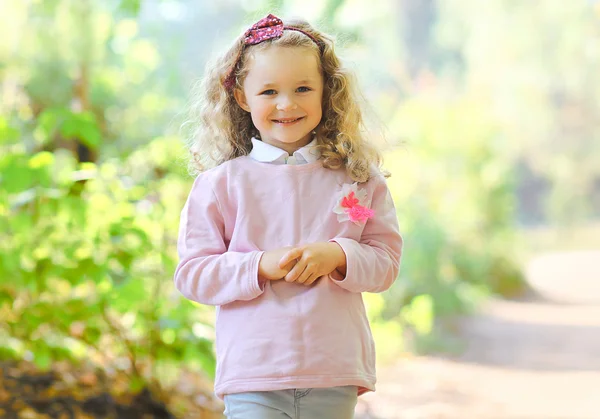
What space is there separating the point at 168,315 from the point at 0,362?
85 centimetres

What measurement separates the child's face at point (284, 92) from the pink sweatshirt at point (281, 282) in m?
0.06

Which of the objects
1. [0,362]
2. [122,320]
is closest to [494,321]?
[122,320]

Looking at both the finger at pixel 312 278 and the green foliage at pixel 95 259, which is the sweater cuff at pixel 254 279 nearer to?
the finger at pixel 312 278

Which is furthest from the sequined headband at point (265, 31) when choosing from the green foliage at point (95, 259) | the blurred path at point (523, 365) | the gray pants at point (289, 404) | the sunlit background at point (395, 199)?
the blurred path at point (523, 365)

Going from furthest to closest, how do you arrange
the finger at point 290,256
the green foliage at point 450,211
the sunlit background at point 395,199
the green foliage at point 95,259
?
the green foliage at point 450,211, the sunlit background at point 395,199, the green foliage at point 95,259, the finger at point 290,256

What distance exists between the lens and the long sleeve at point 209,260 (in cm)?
116

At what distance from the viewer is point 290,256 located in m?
1.14

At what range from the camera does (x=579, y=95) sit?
149 inches

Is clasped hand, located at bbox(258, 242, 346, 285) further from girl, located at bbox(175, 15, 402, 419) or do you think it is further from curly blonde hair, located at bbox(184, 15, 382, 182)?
curly blonde hair, located at bbox(184, 15, 382, 182)

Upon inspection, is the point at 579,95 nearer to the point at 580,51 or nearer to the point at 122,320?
the point at 580,51

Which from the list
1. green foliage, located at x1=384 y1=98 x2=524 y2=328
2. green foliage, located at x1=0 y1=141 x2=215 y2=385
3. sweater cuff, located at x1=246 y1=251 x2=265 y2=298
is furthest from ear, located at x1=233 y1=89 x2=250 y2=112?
green foliage, located at x1=384 y1=98 x2=524 y2=328

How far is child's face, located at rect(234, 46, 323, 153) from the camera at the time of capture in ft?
4.00

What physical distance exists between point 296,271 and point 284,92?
28cm

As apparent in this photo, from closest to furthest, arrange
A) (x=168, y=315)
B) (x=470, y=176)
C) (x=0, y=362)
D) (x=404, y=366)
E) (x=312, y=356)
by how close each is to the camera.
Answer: (x=312, y=356)
(x=168, y=315)
(x=0, y=362)
(x=404, y=366)
(x=470, y=176)
